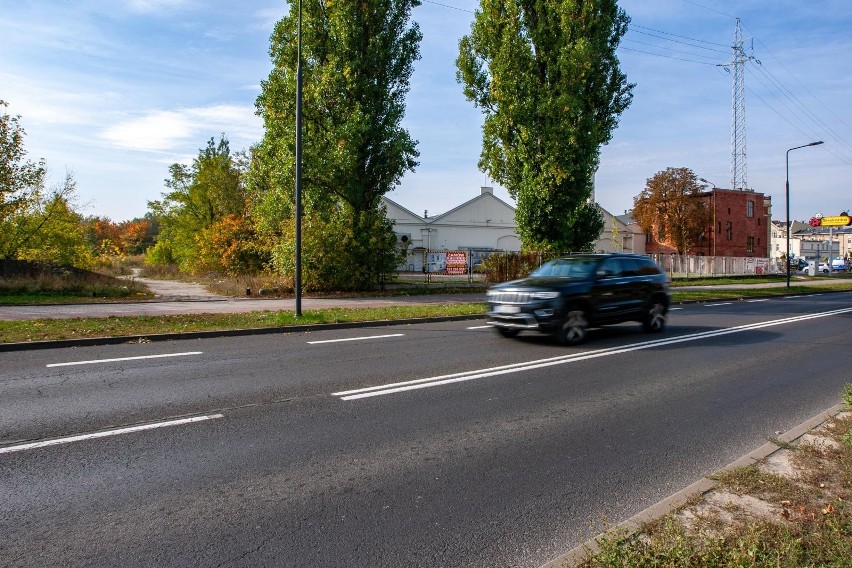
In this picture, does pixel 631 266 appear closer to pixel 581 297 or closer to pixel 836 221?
pixel 581 297

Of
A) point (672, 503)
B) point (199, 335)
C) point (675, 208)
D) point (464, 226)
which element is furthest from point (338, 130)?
point (675, 208)

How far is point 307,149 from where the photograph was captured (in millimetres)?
22281

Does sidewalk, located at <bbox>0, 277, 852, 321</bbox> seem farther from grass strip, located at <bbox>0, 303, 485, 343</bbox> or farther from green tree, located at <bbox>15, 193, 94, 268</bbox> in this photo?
green tree, located at <bbox>15, 193, 94, 268</bbox>

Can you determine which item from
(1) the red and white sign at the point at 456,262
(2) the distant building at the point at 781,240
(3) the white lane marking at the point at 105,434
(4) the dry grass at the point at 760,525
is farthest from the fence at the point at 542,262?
(2) the distant building at the point at 781,240

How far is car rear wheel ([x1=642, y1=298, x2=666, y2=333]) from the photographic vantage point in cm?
1264

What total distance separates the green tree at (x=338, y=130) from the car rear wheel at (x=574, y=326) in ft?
43.7

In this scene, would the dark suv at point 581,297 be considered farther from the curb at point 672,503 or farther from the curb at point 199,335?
the curb at point 672,503

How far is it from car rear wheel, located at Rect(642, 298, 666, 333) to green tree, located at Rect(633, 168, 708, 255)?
49615 millimetres

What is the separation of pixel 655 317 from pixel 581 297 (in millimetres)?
3036

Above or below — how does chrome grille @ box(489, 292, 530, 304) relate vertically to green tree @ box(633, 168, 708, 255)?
below

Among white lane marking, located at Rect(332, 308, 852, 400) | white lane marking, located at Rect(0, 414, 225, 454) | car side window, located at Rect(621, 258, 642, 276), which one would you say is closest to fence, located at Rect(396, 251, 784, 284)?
car side window, located at Rect(621, 258, 642, 276)

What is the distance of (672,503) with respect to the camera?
3551 millimetres

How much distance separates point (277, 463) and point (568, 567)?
2.55 meters

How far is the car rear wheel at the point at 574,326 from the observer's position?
10578 mm
